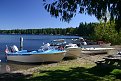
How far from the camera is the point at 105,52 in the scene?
35500mm

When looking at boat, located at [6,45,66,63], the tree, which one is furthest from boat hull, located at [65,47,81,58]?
A: the tree

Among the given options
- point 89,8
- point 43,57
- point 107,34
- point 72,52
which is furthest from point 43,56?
point 107,34

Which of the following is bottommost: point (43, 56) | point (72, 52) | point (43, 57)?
point (43, 57)

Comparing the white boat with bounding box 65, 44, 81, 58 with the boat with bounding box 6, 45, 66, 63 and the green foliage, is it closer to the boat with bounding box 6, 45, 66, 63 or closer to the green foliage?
the boat with bounding box 6, 45, 66, 63

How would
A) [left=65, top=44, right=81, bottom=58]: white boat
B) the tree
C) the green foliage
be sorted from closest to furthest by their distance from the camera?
the tree → [left=65, top=44, right=81, bottom=58]: white boat → the green foliage

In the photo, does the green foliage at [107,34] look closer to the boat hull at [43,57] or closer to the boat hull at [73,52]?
the boat hull at [73,52]

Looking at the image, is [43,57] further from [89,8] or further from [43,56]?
[89,8]

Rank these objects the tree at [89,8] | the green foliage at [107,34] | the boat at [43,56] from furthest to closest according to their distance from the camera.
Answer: the green foliage at [107,34] < the boat at [43,56] < the tree at [89,8]

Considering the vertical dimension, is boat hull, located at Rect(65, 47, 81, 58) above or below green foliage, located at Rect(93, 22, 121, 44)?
below

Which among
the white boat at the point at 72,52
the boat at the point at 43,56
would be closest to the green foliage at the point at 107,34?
the white boat at the point at 72,52

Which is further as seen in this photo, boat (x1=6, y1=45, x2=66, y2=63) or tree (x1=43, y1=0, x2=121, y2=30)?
boat (x1=6, y1=45, x2=66, y2=63)

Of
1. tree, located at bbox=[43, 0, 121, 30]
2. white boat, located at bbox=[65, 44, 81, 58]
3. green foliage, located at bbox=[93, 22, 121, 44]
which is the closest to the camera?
tree, located at bbox=[43, 0, 121, 30]

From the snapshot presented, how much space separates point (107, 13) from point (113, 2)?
748 millimetres

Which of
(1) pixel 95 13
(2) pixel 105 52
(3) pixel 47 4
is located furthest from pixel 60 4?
(2) pixel 105 52
